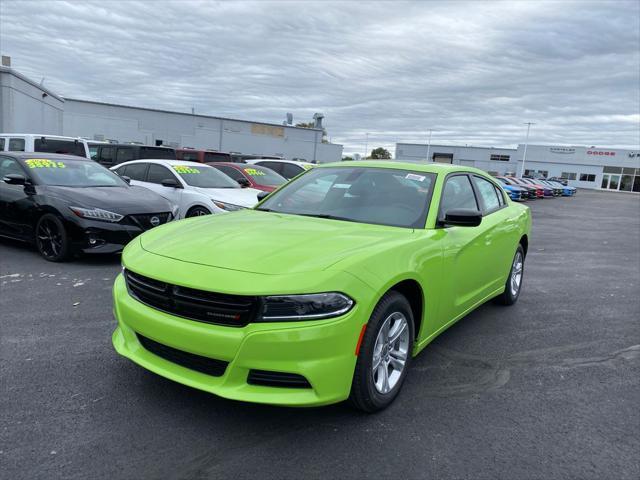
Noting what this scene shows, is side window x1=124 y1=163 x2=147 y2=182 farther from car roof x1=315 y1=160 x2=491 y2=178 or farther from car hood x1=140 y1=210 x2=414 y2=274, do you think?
car hood x1=140 y1=210 x2=414 y2=274

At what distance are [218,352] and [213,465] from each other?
0.56 meters

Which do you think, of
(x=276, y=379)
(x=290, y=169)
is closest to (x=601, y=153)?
(x=290, y=169)

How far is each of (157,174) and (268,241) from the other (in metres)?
7.75

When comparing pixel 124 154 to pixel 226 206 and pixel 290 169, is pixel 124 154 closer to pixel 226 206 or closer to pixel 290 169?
pixel 290 169

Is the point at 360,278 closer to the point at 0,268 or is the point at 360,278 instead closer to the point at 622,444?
the point at 622,444

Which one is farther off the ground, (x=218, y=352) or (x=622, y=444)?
(x=218, y=352)

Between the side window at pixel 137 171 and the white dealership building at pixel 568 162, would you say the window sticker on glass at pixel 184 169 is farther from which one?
the white dealership building at pixel 568 162

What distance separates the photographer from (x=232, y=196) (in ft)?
30.7

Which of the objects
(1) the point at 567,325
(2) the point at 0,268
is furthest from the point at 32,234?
(1) the point at 567,325

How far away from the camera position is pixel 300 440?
2822 mm

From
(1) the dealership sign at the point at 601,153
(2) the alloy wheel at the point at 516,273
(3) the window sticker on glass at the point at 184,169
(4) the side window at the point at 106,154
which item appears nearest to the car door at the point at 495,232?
(2) the alloy wheel at the point at 516,273

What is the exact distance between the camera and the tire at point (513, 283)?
5625 mm

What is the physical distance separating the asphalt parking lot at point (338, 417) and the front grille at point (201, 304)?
0.67 m

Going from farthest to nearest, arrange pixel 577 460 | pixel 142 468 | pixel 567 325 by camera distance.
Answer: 1. pixel 567 325
2. pixel 577 460
3. pixel 142 468
